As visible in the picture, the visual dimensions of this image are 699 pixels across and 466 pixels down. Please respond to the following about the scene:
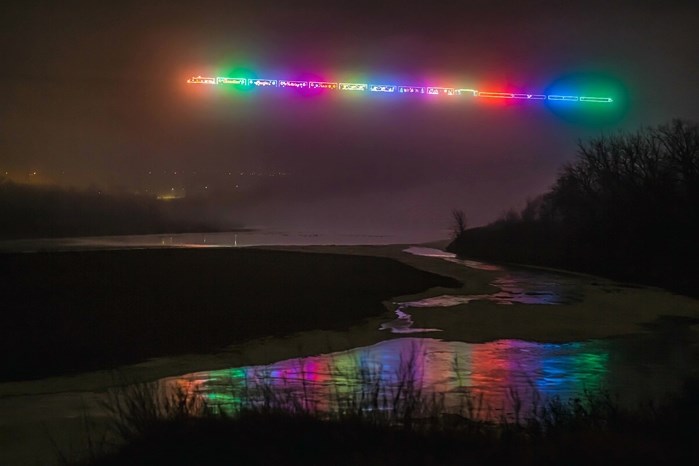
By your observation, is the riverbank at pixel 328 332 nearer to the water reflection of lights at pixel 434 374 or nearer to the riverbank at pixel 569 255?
the water reflection of lights at pixel 434 374

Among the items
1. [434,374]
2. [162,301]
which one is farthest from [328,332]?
[162,301]

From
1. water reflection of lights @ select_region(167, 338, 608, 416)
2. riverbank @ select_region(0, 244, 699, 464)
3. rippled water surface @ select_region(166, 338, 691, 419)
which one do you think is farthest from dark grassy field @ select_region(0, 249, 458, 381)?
rippled water surface @ select_region(166, 338, 691, 419)

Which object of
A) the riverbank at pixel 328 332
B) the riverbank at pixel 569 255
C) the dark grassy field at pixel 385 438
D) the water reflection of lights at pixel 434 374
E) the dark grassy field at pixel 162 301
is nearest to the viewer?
the dark grassy field at pixel 385 438

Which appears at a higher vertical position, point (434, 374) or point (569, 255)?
point (569, 255)

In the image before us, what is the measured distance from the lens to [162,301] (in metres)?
29.7

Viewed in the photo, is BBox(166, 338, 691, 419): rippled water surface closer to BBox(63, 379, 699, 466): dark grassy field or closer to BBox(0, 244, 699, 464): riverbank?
BBox(0, 244, 699, 464): riverbank

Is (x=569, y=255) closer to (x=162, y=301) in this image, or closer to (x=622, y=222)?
(x=622, y=222)

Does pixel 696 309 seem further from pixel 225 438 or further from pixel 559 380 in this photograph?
pixel 225 438

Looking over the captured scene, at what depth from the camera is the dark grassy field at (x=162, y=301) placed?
20.6 meters

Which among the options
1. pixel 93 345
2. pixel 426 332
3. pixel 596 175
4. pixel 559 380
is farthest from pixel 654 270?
pixel 93 345

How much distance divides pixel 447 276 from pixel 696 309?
16.5 metres

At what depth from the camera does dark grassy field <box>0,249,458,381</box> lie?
67.6 feet

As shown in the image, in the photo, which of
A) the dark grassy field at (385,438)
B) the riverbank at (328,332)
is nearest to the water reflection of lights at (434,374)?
the riverbank at (328,332)

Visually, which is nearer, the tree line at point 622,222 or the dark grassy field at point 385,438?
the dark grassy field at point 385,438
